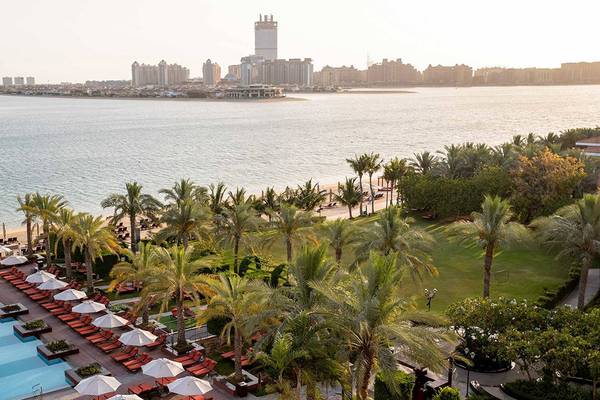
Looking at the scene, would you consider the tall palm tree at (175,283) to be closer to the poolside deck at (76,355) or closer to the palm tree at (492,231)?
the poolside deck at (76,355)

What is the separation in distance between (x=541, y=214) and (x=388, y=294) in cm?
2891

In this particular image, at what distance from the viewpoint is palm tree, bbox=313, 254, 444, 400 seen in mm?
16156

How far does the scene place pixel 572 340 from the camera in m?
18.8

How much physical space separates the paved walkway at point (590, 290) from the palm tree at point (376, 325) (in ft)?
51.3

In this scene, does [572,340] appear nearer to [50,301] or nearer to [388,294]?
[388,294]

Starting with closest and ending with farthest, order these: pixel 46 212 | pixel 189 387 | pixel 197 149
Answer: pixel 189 387 < pixel 46 212 < pixel 197 149

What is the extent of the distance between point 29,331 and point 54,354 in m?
3.06

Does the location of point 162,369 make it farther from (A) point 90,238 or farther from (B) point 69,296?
(A) point 90,238

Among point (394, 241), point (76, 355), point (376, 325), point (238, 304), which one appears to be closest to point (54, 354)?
point (76, 355)

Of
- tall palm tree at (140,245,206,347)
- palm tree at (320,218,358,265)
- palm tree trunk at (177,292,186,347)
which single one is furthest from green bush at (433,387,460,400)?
palm tree at (320,218,358,265)

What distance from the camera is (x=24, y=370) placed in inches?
938

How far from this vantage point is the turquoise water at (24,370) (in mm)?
22219

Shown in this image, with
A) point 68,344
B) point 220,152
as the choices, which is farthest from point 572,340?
point 220,152

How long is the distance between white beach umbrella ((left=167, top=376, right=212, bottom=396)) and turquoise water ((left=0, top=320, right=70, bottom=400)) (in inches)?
206
